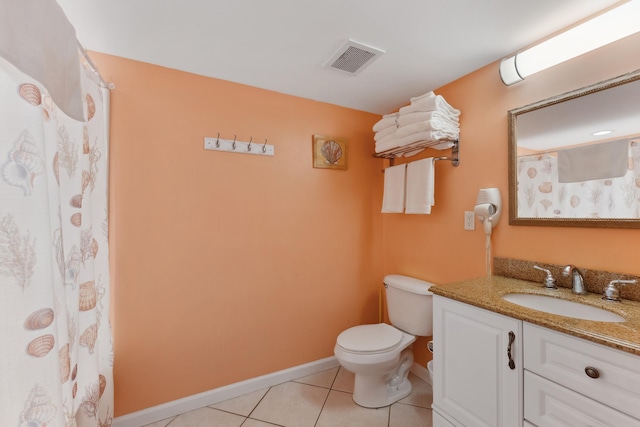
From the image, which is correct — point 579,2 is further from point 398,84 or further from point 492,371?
point 492,371

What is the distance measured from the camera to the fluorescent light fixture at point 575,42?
1079mm

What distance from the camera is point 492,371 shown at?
111 centimetres

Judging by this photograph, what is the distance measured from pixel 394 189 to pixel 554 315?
1249 mm

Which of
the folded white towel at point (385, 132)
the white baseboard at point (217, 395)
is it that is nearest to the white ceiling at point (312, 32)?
the folded white towel at point (385, 132)

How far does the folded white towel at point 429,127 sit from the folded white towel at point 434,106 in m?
0.08

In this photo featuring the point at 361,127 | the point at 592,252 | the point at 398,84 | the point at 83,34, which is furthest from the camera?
the point at 361,127

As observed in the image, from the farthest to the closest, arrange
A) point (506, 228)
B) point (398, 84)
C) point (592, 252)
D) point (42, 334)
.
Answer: point (398, 84)
point (506, 228)
point (592, 252)
point (42, 334)

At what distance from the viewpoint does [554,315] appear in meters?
0.97

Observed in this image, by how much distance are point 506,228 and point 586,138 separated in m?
0.54

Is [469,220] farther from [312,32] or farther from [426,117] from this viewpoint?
[312,32]

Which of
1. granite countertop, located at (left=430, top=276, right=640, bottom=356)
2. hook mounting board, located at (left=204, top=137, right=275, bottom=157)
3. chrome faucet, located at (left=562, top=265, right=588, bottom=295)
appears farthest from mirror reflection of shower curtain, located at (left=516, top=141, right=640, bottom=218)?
hook mounting board, located at (left=204, top=137, right=275, bottom=157)

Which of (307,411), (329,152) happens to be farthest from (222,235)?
(307,411)

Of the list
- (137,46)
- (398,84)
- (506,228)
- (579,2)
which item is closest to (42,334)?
(137,46)

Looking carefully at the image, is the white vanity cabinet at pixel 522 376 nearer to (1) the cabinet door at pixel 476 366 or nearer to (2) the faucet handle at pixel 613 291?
(1) the cabinet door at pixel 476 366
